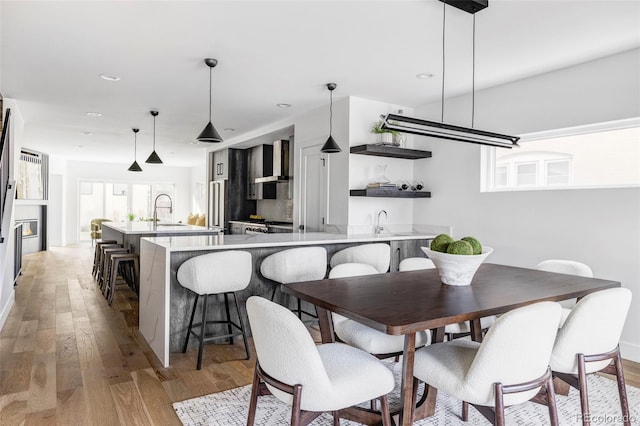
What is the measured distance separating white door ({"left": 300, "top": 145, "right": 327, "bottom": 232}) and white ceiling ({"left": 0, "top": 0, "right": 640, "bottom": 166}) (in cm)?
68

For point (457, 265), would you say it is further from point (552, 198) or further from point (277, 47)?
point (277, 47)

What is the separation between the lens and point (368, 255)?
3.59m

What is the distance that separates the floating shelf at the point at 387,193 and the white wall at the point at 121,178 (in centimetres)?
981

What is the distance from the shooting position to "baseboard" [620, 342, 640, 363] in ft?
10.8

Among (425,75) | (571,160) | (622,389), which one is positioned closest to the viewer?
(622,389)

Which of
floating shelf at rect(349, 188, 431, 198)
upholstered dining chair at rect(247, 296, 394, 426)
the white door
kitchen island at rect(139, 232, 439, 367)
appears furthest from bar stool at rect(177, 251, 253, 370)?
the white door

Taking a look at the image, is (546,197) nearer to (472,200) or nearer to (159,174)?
(472,200)

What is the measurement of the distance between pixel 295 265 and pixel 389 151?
1984mm

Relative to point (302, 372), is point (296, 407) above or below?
below

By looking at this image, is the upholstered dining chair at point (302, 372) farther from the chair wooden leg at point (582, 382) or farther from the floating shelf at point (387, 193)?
the floating shelf at point (387, 193)

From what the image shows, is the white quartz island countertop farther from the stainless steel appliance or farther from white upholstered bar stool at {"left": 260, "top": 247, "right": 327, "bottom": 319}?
the stainless steel appliance

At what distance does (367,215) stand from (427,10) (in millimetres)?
2717

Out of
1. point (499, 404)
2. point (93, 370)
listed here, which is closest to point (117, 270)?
point (93, 370)

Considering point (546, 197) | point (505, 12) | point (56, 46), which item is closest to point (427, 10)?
point (505, 12)
